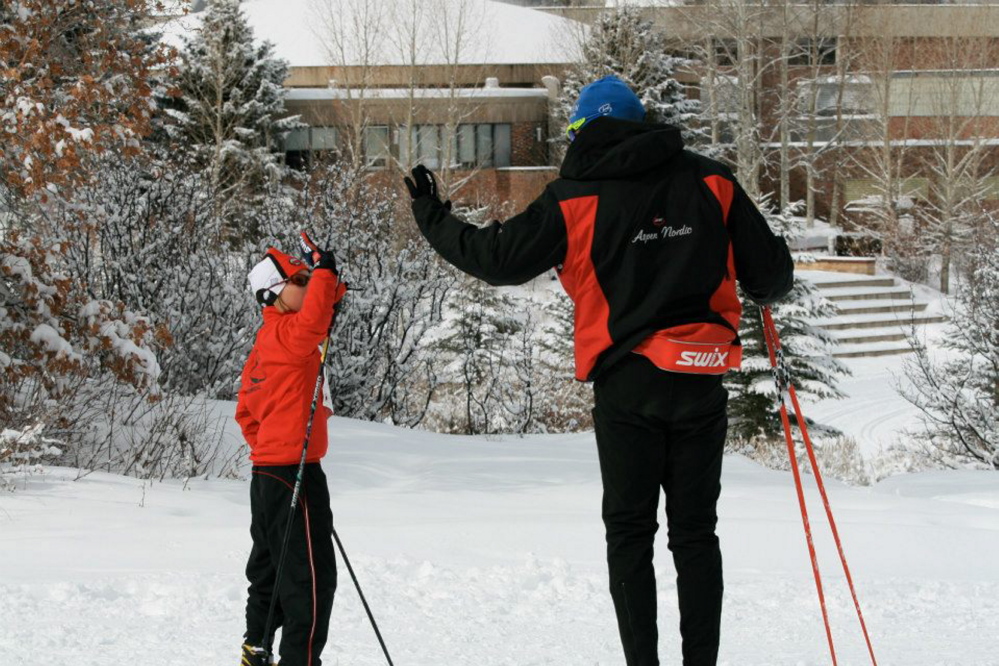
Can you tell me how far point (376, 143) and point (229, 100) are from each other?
7750mm

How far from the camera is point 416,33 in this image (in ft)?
126

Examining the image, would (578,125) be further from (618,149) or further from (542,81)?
(542,81)

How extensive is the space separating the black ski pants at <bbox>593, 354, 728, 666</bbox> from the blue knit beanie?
675 millimetres

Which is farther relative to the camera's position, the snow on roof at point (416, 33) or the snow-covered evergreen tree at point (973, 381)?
the snow on roof at point (416, 33)

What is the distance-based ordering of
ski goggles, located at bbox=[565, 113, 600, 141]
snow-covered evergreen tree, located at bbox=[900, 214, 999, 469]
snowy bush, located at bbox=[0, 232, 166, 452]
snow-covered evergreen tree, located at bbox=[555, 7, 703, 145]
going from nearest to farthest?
ski goggles, located at bbox=[565, 113, 600, 141] → snowy bush, located at bbox=[0, 232, 166, 452] → snow-covered evergreen tree, located at bbox=[900, 214, 999, 469] → snow-covered evergreen tree, located at bbox=[555, 7, 703, 145]

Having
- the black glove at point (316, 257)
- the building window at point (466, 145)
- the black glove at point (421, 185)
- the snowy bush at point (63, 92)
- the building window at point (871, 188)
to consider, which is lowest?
the black glove at point (316, 257)

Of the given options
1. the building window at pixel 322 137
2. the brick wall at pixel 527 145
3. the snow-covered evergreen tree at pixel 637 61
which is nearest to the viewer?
the snow-covered evergreen tree at pixel 637 61

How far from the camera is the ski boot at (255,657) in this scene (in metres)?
3.65

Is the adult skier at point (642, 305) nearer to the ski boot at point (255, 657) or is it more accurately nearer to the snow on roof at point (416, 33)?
the ski boot at point (255, 657)

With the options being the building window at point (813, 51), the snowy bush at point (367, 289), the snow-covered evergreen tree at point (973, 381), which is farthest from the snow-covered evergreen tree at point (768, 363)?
the building window at point (813, 51)

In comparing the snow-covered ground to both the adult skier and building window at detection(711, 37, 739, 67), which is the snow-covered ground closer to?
the adult skier

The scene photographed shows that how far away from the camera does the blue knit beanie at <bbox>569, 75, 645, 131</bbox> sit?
10.6 ft

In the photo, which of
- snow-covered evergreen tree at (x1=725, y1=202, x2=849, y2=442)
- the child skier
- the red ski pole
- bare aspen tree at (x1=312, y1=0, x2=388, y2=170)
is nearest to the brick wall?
bare aspen tree at (x1=312, y1=0, x2=388, y2=170)

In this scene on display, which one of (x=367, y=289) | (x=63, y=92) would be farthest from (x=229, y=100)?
(x=63, y=92)
